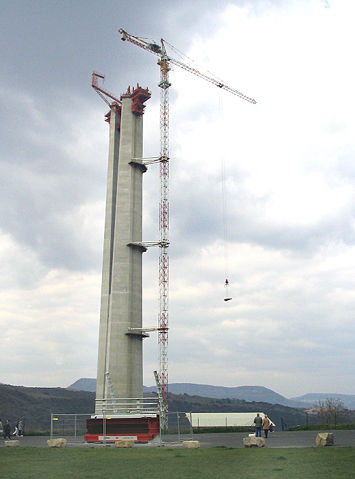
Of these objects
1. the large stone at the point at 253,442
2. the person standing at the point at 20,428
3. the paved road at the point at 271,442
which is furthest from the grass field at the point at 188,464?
the person standing at the point at 20,428

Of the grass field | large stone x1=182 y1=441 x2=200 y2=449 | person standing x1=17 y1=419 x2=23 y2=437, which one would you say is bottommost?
the grass field

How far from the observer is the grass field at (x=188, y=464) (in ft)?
75.3

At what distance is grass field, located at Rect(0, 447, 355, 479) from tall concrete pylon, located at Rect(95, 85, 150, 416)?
3767 centimetres

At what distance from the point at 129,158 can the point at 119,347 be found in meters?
25.3

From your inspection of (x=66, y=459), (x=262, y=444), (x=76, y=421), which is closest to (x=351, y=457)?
(x=262, y=444)

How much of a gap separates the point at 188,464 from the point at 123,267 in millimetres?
48880

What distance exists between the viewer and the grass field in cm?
2295

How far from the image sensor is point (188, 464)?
26734 mm

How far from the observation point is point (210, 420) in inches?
3846

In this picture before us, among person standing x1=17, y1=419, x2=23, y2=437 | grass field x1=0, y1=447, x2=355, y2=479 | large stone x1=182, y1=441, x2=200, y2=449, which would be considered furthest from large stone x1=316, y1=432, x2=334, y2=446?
person standing x1=17, y1=419, x2=23, y2=437

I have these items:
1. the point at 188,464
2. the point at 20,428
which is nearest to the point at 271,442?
the point at 188,464

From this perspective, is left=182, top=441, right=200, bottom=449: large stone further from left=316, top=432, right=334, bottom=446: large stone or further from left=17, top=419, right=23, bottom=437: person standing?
left=17, top=419, right=23, bottom=437: person standing

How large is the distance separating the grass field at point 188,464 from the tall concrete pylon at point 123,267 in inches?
1483

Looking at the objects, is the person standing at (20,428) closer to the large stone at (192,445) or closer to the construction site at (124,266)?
the construction site at (124,266)
